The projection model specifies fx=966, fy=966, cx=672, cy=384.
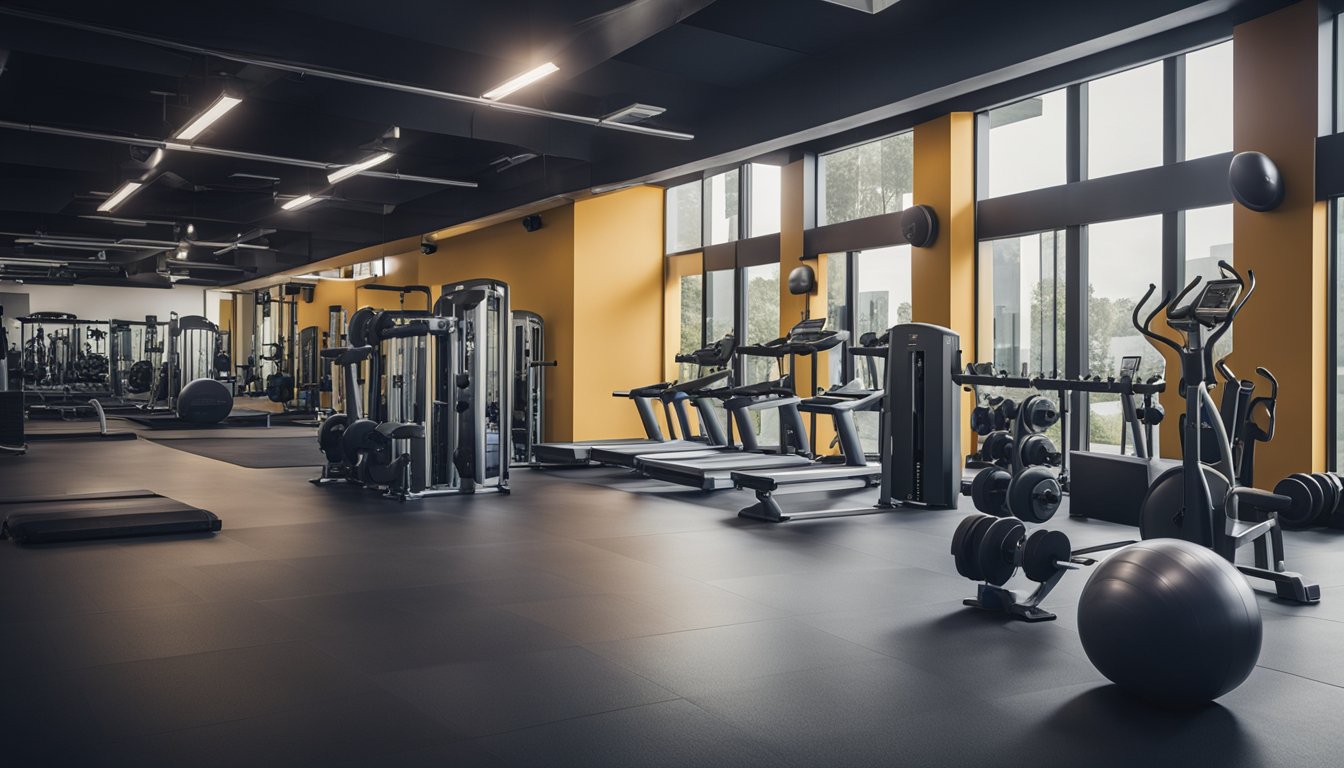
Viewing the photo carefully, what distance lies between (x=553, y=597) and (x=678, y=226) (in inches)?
323

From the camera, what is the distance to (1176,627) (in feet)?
8.74

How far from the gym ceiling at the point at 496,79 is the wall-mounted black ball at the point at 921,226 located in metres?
0.87

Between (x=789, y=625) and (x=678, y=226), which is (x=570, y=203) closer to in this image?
(x=678, y=226)

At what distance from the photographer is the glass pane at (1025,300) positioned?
791 centimetres

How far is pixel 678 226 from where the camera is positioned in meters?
11.7

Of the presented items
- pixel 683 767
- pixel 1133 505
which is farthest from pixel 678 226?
pixel 683 767

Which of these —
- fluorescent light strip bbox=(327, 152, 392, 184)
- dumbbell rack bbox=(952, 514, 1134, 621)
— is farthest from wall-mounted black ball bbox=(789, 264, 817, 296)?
dumbbell rack bbox=(952, 514, 1134, 621)

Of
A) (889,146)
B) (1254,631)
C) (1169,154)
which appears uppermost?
(889,146)

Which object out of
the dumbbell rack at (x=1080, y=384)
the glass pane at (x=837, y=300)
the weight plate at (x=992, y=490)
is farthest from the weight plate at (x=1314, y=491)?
the glass pane at (x=837, y=300)

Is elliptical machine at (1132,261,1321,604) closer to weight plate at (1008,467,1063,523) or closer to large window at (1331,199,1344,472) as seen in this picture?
weight plate at (1008,467,1063,523)

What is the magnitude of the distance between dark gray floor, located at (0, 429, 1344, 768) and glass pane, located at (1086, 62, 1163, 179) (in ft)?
10.2

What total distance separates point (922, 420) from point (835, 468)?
899 millimetres

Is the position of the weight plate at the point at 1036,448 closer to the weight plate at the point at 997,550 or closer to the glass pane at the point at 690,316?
the weight plate at the point at 997,550

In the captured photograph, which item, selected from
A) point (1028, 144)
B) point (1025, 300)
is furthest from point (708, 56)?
point (1025, 300)
